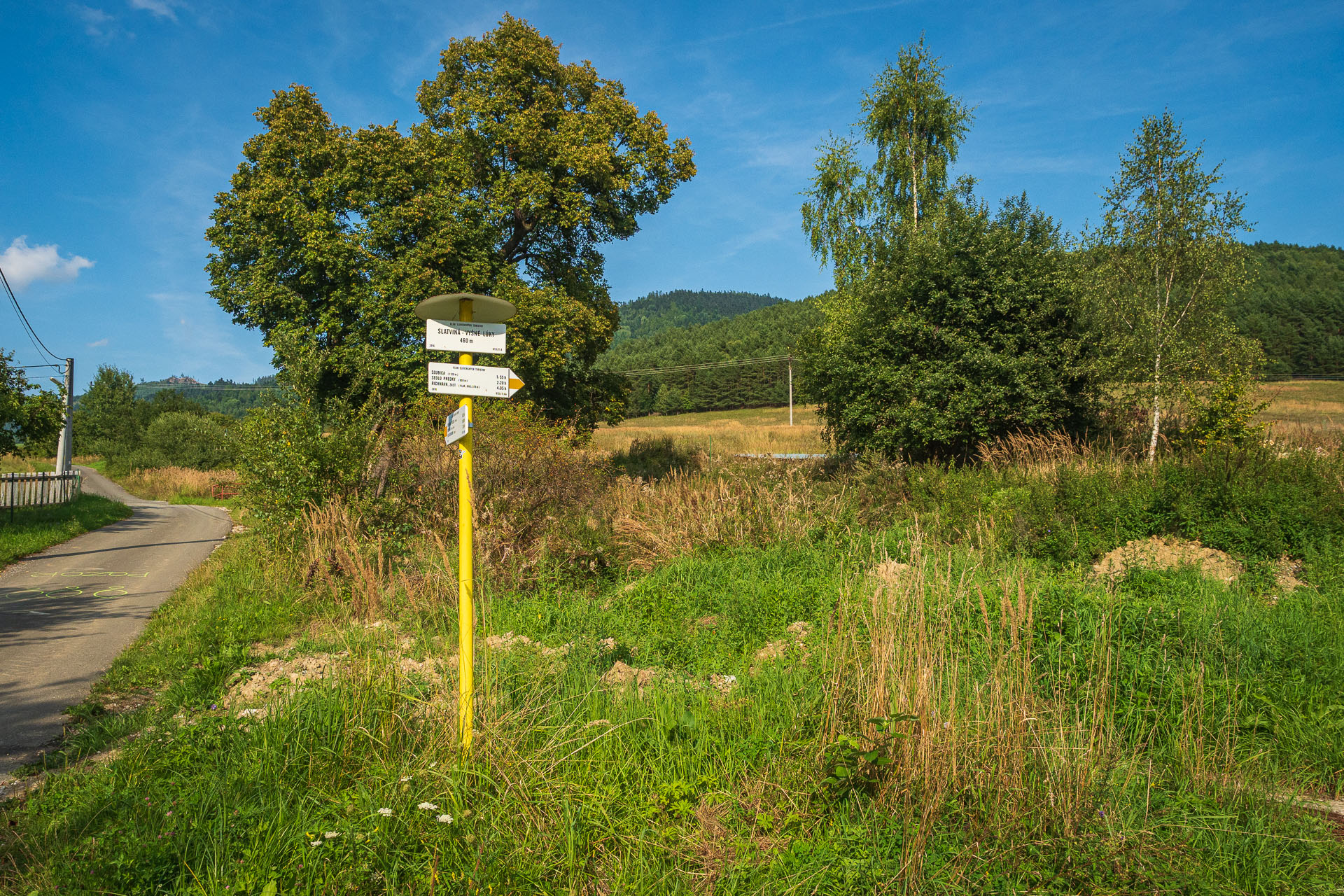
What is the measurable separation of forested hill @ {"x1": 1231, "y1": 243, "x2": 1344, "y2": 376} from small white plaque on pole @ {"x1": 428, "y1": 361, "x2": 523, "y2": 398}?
71.5 m

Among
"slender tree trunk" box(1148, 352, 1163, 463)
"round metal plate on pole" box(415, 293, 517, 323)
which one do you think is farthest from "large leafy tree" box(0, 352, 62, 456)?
"slender tree trunk" box(1148, 352, 1163, 463)

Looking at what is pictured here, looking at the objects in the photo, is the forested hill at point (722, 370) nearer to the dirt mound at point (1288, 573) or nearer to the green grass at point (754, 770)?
the dirt mound at point (1288, 573)

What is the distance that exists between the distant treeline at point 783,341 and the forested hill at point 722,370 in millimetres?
108

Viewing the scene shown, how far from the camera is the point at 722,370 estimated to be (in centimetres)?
8850

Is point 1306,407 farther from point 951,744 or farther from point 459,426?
point 459,426

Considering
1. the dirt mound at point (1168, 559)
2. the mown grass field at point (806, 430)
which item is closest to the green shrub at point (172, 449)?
→ the mown grass field at point (806, 430)

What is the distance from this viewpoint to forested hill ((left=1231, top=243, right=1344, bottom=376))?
61812 millimetres

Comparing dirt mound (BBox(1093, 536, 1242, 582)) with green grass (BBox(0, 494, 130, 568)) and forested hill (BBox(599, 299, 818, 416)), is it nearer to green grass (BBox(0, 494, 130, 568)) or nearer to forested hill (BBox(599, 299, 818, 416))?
green grass (BBox(0, 494, 130, 568))

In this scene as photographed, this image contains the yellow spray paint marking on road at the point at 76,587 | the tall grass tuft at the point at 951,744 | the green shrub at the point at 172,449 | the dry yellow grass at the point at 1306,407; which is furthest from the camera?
the green shrub at the point at 172,449

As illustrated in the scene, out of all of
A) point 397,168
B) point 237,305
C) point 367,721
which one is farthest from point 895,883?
point 237,305

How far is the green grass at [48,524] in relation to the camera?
40.9 ft

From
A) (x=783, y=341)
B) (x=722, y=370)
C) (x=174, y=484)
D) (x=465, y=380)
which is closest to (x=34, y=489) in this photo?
(x=174, y=484)

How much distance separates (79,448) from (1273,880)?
8761 centimetres

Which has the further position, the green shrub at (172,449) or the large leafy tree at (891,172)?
the green shrub at (172,449)
